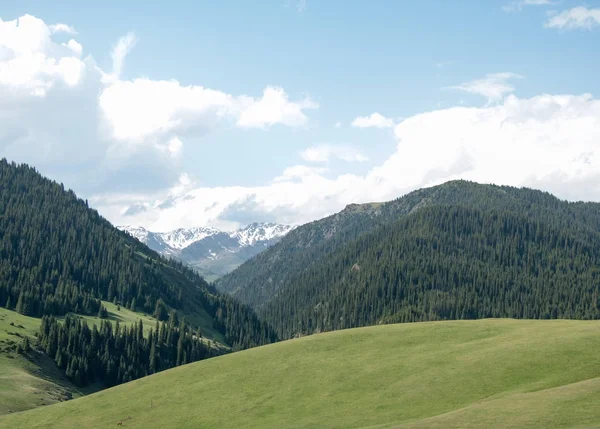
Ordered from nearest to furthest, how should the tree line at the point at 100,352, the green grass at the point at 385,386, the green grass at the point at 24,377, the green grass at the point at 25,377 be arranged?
the green grass at the point at 385,386
the green grass at the point at 24,377
the green grass at the point at 25,377
the tree line at the point at 100,352

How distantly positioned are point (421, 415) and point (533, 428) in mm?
16178

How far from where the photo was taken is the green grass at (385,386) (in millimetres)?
52812

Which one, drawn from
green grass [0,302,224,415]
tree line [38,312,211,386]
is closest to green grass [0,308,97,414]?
green grass [0,302,224,415]

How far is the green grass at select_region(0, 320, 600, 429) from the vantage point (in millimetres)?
52812

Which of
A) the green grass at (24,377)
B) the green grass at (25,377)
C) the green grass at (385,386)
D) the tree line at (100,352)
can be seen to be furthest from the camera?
the tree line at (100,352)

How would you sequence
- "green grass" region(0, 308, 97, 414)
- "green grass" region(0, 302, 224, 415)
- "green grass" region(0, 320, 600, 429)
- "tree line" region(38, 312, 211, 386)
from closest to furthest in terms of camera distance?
"green grass" region(0, 320, 600, 429), "green grass" region(0, 308, 97, 414), "green grass" region(0, 302, 224, 415), "tree line" region(38, 312, 211, 386)

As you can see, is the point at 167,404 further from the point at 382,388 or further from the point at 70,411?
the point at 382,388

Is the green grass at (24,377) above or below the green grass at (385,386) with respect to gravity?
below

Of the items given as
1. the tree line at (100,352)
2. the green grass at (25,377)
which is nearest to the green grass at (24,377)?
the green grass at (25,377)

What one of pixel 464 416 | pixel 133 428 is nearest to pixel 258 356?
pixel 133 428

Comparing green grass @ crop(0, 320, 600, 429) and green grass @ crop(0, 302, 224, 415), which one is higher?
green grass @ crop(0, 320, 600, 429)

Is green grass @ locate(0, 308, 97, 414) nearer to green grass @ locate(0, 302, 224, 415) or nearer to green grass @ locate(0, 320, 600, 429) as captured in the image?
green grass @ locate(0, 302, 224, 415)

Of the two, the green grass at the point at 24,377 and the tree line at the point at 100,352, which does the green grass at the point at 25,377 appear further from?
the tree line at the point at 100,352

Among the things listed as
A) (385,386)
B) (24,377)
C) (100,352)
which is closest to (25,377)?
(24,377)
